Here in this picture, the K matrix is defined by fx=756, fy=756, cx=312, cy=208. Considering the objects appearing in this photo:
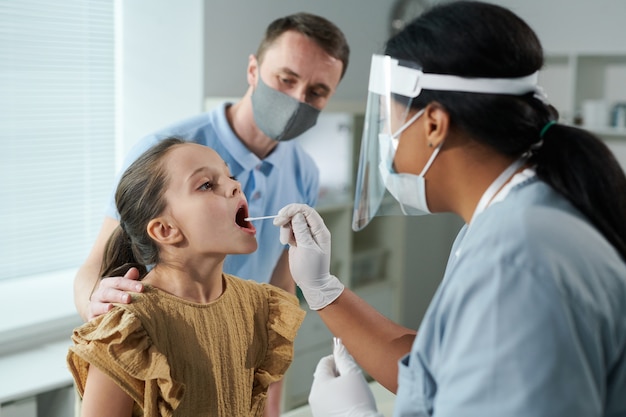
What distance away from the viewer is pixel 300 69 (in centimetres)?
217

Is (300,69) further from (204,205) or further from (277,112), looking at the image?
(204,205)

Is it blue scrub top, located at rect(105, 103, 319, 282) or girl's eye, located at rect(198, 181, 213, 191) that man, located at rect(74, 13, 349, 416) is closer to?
blue scrub top, located at rect(105, 103, 319, 282)

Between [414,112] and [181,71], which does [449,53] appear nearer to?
[414,112]

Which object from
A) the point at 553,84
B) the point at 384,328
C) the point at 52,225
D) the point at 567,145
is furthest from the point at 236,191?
the point at 553,84

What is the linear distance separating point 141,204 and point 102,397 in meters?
0.40

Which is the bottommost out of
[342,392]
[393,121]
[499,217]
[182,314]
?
[342,392]

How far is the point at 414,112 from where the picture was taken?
1.25 m

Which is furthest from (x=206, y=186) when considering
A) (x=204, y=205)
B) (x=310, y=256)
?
(x=310, y=256)

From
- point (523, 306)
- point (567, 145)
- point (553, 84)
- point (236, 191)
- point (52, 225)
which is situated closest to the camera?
point (523, 306)

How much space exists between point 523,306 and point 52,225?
8.14 feet

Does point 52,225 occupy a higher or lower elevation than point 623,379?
lower

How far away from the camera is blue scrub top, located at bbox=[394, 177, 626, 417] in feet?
3.27

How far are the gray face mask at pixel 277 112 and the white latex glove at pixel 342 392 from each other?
85cm


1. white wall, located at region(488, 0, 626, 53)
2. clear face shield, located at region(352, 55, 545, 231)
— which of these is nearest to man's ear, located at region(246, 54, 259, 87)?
clear face shield, located at region(352, 55, 545, 231)
